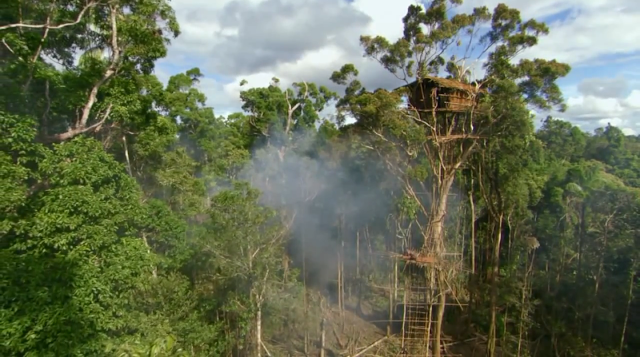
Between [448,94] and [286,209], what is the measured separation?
8.10 meters

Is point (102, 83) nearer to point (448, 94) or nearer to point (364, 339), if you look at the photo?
point (448, 94)

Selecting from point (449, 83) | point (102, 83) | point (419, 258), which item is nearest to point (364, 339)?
point (419, 258)

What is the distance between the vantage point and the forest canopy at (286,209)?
16.8 ft

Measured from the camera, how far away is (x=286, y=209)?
51.4ft

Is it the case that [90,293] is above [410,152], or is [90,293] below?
below

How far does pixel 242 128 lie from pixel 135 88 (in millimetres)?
9820

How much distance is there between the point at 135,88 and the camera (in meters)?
7.35

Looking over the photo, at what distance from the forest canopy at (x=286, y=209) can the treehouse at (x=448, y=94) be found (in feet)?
0.17

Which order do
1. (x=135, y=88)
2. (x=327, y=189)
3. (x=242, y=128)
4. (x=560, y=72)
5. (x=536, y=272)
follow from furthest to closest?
(x=242, y=128), (x=327, y=189), (x=536, y=272), (x=560, y=72), (x=135, y=88)

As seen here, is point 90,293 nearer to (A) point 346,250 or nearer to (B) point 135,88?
(B) point 135,88

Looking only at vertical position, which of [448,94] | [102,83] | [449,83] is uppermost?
[449,83]

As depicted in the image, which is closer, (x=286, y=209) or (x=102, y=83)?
(x=102, y=83)

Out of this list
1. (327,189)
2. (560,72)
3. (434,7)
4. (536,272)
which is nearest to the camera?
(560,72)

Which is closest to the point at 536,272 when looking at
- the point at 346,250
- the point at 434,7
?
the point at 346,250
